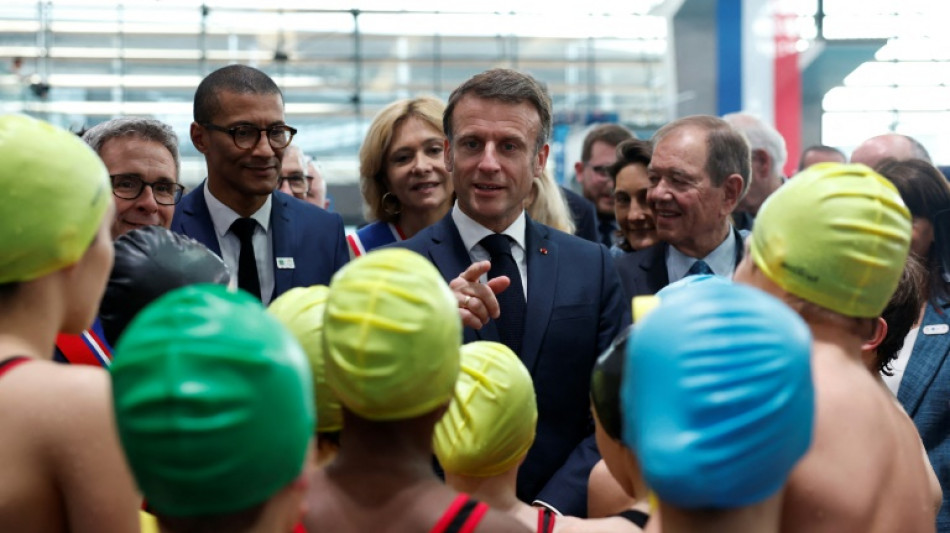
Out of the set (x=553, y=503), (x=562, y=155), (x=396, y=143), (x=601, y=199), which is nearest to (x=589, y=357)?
(x=553, y=503)

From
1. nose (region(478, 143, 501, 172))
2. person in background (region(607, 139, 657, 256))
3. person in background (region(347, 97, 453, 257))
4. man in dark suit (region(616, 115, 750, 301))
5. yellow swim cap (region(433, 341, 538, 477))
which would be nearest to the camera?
yellow swim cap (region(433, 341, 538, 477))

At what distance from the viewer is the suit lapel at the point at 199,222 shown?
392 cm

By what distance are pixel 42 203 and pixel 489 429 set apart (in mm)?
985

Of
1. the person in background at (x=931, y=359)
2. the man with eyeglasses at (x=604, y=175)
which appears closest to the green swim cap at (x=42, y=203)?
the person in background at (x=931, y=359)

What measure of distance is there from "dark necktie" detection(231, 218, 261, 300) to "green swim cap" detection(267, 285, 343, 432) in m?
1.67

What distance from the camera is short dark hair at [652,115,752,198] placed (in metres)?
4.50

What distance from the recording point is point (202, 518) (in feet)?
4.91

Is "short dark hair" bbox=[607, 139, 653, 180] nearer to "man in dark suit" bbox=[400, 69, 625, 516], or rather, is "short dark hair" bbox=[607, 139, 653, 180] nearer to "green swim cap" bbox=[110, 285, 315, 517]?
"man in dark suit" bbox=[400, 69, 625, 516]

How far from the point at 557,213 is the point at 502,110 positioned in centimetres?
160

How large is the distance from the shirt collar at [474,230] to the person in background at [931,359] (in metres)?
1.37

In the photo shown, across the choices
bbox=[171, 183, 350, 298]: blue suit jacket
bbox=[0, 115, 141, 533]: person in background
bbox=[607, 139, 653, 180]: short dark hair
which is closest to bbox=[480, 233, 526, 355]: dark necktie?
bbox=[171, 183, 350, 298]: blue suit jacket

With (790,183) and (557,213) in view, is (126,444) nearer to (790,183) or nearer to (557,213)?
(790,183)

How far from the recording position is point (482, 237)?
3.39 meters

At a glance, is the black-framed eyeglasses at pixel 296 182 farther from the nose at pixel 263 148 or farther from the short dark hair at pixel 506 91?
the short dark hair at pixel 506 91
